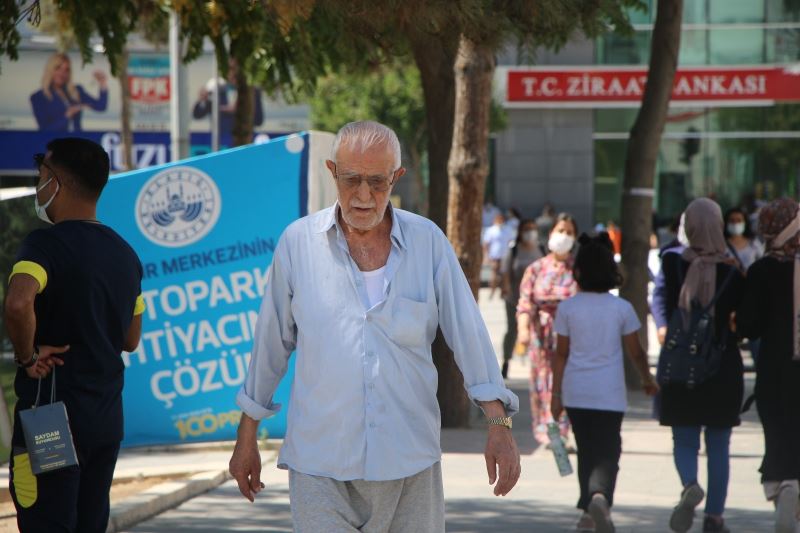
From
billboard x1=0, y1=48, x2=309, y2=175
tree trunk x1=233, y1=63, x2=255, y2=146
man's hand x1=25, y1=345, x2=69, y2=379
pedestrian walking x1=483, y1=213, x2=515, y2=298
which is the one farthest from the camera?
billboard x1=0, y1=48, x2=309, y2=175

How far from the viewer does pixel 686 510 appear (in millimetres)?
6941

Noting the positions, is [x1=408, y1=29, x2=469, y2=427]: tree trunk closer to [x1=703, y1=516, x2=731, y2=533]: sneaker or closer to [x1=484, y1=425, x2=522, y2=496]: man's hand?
[x1=703, y1=516, x2=731, y2=533]: sneaker

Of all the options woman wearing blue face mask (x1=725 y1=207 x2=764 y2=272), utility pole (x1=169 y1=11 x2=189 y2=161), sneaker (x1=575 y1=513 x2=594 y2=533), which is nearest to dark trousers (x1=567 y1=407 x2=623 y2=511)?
sneaker (x1=575 y1=513 x2=594 y2=533)

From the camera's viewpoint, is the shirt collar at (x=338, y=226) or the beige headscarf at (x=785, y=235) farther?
the beige headscarf at (x=785, y=235)

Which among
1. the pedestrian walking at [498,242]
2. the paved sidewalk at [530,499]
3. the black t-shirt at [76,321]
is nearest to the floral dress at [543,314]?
the paved sidewalk at [530,499]

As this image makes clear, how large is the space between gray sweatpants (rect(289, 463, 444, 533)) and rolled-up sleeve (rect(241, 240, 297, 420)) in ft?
Result: 0.89

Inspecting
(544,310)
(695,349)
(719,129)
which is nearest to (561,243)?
(544,310)

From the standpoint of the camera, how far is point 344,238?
4102 mm

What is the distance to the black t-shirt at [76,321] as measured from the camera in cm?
453

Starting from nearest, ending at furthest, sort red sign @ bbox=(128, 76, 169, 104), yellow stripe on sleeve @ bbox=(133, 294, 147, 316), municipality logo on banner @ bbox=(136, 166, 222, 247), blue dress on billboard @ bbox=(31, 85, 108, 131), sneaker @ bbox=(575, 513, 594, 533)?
yellow stripe on sleeve @ bbox=(133, 294, 147, 316)
sneaker @ bbox=(575, 513, 594, 533)
municipality logo on banner @ bbox=(136, 166, 222, 247)
red sign @ bbox=(128, 76, 169, 104)
blue dress on billboard @ bbox=(31, 85, 108, 131)

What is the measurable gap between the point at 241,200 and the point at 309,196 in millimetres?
470

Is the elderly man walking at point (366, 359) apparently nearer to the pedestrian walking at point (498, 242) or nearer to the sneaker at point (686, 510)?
the sneaker at point (686, 510)

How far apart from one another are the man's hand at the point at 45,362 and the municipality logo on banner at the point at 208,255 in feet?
16.3

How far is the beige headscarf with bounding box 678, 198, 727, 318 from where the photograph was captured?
7.14 m
